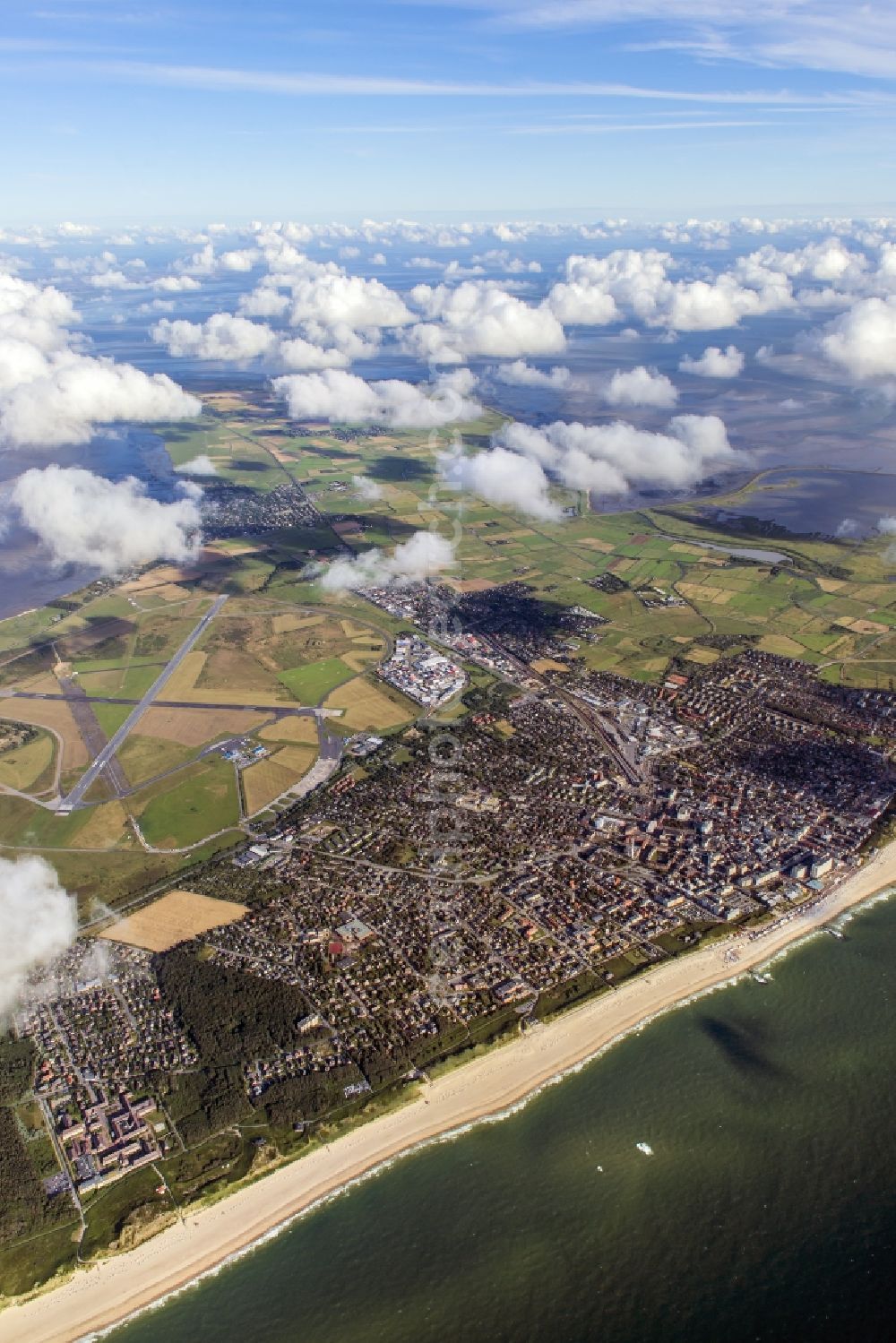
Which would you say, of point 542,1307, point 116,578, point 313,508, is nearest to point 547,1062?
point 542,1307

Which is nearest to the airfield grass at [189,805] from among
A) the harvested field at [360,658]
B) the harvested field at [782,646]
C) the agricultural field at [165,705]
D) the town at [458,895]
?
the agricultural field at [165,705]

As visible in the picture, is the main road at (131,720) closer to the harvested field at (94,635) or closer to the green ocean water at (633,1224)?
the harvested field at (94,635)

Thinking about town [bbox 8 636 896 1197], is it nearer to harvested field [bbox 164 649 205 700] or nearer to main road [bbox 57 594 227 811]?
main road [bbox 57 594 227 811]

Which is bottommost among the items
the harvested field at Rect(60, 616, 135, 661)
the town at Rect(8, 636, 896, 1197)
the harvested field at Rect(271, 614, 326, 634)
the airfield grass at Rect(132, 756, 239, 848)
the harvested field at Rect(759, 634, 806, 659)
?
the harvested field at Rect(60, 616, 135, 661)

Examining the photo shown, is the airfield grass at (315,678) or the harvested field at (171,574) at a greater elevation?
the airfield grass at (315,678)

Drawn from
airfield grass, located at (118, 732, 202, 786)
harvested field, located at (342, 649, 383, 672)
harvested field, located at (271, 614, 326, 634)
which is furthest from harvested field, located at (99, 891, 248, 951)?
harvested field, located at (271, 614, 326, 634)

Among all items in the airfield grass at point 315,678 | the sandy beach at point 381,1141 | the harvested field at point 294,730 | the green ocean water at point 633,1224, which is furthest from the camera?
the airfield grass at point 315,678

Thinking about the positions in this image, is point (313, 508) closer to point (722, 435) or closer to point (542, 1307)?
point (722, 435)
